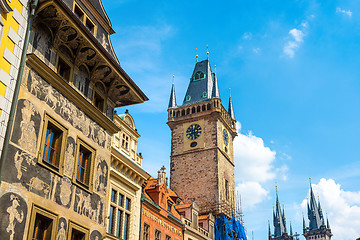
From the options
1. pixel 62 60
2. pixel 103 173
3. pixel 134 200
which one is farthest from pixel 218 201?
pixel 62 60

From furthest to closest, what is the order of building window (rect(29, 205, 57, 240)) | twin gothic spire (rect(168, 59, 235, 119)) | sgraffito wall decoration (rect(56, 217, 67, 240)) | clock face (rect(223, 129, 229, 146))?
twin gothic spire (rect(168, 59, 235, 119)) → clock face (rect(223, 129, 229, 146)) → sgraffito wall decoration (rect(56, 217, 67, 240)) → building window (rect(29, 205, 57, 240))

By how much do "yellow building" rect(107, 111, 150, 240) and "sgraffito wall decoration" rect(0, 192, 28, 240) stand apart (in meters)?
7.84

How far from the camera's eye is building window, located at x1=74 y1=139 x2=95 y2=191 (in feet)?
58.6

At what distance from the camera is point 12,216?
44.7 ft

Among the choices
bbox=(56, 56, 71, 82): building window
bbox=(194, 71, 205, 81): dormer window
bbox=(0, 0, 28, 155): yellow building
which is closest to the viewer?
bbox=(0, 0, 28, 155): yellow building

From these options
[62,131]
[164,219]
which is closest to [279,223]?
[164,219]

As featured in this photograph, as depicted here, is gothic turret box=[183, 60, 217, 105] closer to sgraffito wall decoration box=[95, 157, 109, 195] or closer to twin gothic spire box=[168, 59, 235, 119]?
twin gothic spire box=[168, 59, 235, 119]

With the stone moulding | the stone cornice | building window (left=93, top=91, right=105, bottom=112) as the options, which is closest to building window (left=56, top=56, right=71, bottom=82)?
the stone moulding

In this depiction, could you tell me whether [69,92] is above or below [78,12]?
below

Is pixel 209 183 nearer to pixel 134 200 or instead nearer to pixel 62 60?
pixel 134 200

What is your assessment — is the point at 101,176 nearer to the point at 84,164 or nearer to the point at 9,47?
the point at 84,164

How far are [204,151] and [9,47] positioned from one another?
3903cm

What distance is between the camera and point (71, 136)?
17547 millimetres

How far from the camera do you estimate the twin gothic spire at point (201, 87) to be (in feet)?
188
